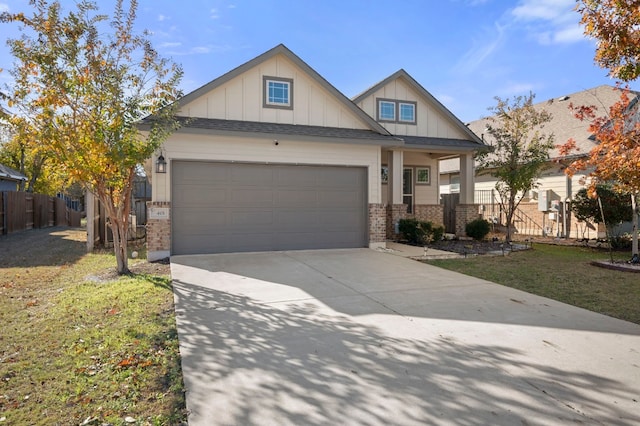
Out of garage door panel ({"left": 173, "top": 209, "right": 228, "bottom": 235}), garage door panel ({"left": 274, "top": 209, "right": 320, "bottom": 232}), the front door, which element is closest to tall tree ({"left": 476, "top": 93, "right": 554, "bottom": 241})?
the front door

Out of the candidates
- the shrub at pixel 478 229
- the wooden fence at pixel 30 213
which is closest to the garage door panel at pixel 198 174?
the shrub at pixel 478 229

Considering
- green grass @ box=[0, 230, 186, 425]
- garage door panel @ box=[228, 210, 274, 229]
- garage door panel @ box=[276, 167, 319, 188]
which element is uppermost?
garage door panel @ box=[276, 167, 319, 188]

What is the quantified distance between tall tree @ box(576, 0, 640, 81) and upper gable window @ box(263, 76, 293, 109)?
27.3ft

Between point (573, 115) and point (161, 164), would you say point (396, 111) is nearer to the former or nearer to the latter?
point (573, 115)

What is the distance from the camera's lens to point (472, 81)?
15711 mm

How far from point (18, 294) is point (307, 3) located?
9835 mm

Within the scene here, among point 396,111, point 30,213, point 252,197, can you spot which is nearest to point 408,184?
point 396,111

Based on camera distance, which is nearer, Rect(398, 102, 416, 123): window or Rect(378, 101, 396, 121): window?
Rect(378, 101, 396, 121): window

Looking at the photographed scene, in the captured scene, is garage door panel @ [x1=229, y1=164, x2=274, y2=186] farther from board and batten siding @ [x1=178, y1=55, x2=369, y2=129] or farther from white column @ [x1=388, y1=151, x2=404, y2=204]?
white column @ [x1=388, y1=151, x2=404, y2=204]

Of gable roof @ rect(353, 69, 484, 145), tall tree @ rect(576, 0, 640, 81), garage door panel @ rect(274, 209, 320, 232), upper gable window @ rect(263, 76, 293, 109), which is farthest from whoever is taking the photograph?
gable roof @ rect(353, 69, 484, 145)

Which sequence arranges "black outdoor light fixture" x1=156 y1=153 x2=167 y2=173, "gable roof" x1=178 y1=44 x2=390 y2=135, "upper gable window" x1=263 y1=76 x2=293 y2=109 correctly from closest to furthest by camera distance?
"black outdoor light fixture" x1=156 y1=153 x2=167 y2=173, "gable roof" x1=178 y1=44 x2=390 y2=135, "upper gable window" x1=263 y1=76 x2=293 y2=109

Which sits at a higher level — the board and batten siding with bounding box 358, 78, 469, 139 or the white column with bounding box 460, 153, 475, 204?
the board and batten siding with bounding box 358, 78, 469, 139

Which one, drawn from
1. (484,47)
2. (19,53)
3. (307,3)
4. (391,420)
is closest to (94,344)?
(391,420)

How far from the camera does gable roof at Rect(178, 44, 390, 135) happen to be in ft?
35.4
